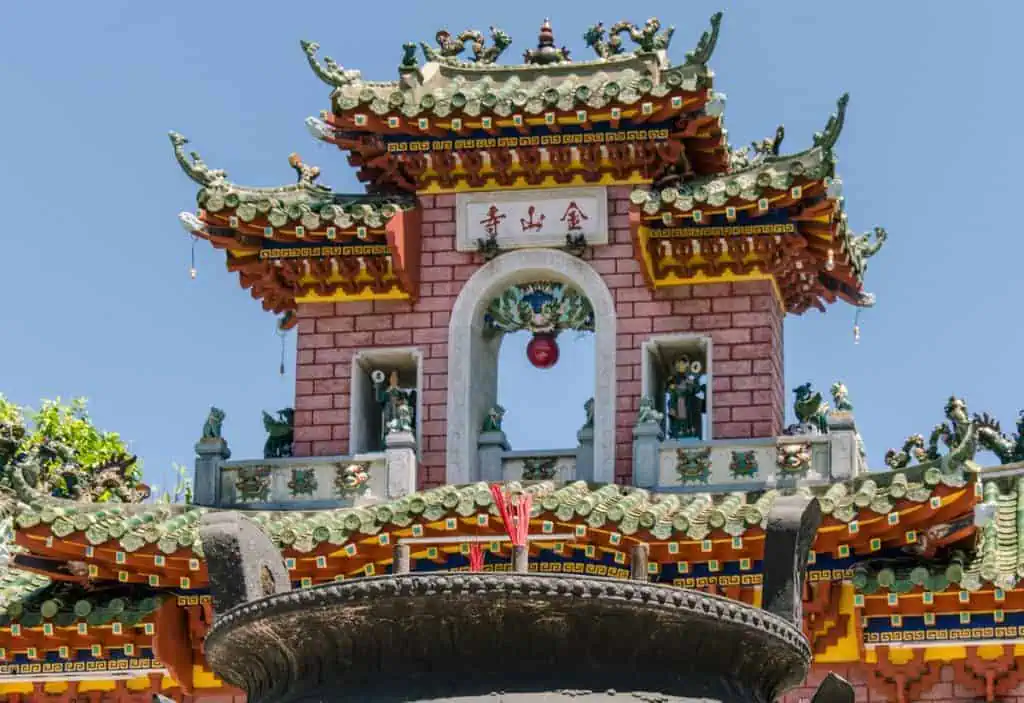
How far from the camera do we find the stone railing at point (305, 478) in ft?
78.0

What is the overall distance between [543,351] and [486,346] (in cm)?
81

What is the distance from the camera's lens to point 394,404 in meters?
25.1

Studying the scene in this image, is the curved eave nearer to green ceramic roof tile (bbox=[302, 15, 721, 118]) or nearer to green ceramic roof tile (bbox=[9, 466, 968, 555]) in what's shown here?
green ceramic roof tile (bbox=[9, 466, 968, 555])

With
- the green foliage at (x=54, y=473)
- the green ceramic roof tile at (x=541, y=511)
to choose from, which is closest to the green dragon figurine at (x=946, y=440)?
the green ceramic roof tile at (x=541, y=511)

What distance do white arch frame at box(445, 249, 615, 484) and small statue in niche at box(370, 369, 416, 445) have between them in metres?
0.62

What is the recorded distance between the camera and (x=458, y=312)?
2538cm

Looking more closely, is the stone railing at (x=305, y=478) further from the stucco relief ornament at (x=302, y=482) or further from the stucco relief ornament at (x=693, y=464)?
the stucco relief ornament at (x=693, y=464)

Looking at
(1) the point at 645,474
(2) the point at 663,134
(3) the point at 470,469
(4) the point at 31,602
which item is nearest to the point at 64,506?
(4) the point at 31,602

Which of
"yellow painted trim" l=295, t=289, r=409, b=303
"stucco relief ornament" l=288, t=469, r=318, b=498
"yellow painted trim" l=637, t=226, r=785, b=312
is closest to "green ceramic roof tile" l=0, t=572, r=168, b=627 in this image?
"stucco relief ornament" l=288, t=469, r=318, b=498

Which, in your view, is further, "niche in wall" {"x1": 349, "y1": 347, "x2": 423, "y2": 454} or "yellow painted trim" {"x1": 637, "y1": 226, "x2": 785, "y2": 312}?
"niche in wall" {"x1": 349, "y1": 347, "x2": 423, "y2": 454}

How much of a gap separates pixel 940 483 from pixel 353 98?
845 centimetres

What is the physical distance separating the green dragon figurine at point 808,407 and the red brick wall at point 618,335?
1.14ft

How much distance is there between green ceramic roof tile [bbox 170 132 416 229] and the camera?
24828 millimetres

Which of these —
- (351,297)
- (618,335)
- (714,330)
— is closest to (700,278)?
(714,330)
